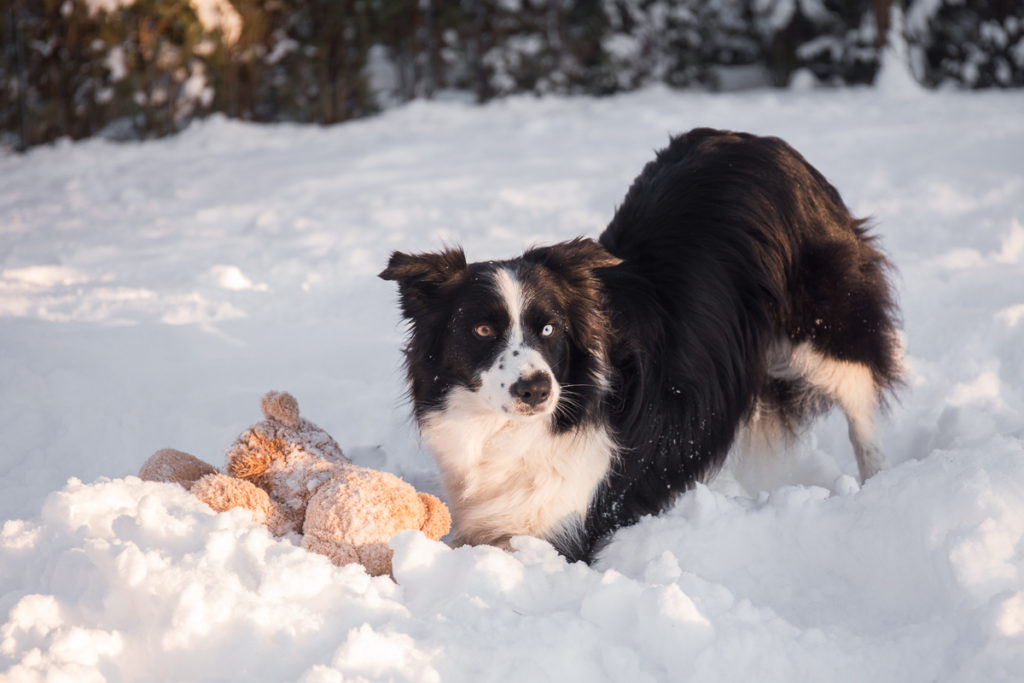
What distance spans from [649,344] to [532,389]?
2.31 feet

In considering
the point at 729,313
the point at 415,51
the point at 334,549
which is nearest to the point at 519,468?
the point at 334,549

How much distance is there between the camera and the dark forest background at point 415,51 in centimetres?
1084

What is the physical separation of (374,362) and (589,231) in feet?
7.73

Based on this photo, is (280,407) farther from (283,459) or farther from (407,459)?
(407,459)

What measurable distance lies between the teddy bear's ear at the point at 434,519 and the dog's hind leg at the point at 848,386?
5.27ft

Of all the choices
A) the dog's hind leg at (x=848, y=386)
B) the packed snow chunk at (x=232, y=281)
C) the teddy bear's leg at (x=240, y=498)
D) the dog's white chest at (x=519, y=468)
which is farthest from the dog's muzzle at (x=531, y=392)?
the packed snow chunk at (x=232, y=281)

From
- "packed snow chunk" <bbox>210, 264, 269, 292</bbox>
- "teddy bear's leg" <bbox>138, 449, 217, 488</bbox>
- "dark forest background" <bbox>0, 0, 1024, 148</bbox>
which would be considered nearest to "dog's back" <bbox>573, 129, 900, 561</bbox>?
"teddy bear's leg" <bbox>138, 449, 217, 488</bbox>

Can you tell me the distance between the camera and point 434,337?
3033mm

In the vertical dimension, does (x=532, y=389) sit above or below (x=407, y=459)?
above

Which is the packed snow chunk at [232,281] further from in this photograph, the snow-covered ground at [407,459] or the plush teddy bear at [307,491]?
the plush teddy bear at [307,491]

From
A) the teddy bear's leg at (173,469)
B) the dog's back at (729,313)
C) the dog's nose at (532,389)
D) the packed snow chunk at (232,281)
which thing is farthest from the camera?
the packed snow chunk at (232,281)

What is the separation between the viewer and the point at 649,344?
3215 mm

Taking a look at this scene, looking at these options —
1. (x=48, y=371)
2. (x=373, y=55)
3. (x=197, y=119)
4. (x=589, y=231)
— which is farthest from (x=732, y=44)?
(x=48, y=371)

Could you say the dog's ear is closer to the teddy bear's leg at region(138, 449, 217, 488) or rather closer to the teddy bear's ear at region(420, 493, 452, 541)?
the teddy bear's ear at region(420, 493, 452, 541)
